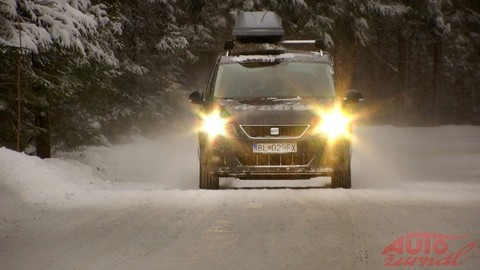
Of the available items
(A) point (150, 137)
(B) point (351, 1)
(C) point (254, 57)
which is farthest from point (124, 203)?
(B) point (351, 1)

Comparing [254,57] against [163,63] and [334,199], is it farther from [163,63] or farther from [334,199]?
[163,63]

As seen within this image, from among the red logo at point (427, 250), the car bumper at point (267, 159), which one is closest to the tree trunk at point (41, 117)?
the car bumper at point (267, 159)

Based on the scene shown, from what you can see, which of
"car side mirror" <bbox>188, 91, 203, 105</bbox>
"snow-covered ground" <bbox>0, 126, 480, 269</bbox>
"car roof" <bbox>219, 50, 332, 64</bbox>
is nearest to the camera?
"snow-covered ground" <bbox>0, 126, 480, 269</bbox>

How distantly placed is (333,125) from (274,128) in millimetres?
884

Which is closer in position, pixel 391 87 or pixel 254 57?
pixel 254 57

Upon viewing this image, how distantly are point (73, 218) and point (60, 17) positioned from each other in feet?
21.1

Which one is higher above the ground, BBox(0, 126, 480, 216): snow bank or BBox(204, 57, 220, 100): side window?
BBox(204, 57, 220, 100): side window

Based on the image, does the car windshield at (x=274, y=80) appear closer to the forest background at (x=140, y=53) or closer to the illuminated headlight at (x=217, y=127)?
the forest background at (x=140, y=53)

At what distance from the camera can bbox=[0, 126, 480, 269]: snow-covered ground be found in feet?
22.0

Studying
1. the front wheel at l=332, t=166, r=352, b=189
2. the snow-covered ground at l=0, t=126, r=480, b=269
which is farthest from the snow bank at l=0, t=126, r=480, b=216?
the front wheel at l=332, t=166, r=352, b=189

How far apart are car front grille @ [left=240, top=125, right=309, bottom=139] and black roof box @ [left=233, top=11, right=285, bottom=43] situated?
5.17 m

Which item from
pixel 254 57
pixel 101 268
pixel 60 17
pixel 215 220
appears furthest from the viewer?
pixel 60 17

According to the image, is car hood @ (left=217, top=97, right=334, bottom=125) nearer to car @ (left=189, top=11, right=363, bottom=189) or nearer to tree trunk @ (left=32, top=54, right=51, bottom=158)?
car @ (left=189, top=11, right=363, bottom=189)

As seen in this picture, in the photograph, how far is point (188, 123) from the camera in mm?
32000
